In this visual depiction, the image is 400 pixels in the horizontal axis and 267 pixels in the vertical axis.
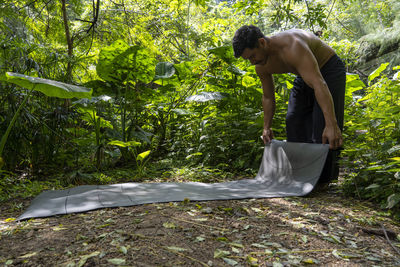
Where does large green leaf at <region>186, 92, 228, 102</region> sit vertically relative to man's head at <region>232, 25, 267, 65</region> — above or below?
below

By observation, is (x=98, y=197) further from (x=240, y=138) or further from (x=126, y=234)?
(x=240, y=138)

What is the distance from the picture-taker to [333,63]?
228 centimetres

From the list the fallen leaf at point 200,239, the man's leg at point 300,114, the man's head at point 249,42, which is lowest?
the fallen leaf at point 200,239

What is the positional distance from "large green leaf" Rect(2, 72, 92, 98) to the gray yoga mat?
0.77 meters

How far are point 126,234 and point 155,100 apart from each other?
113 inches

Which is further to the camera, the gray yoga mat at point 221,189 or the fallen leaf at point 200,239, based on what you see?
the gray yoga mat at point 221,189

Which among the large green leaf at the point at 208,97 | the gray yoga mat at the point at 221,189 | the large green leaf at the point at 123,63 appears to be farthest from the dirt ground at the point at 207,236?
the large green leaf at the point at 123,63

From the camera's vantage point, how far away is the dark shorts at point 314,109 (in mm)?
2217

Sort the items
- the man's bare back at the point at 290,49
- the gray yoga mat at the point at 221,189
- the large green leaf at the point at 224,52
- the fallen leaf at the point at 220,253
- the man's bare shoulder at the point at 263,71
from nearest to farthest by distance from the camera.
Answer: the fallen leaf at the point at 220,253
the gray yoga mat at the point at 221,189
the man's bare back at the point at 290,49
the man's bare shoulder at the point at 263,71
the large green leaf at the point at 224,52

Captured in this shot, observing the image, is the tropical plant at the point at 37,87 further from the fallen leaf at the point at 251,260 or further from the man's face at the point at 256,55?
the fallen leaf at the point at 251,260

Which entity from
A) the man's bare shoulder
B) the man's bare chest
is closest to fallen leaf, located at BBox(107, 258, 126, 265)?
the man's bare chest

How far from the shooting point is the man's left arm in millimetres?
1935

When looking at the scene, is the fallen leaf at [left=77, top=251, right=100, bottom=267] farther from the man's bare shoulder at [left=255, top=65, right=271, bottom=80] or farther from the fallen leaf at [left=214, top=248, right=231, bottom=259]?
the man's bare shoulder at [left=255, top=65, right=271, bottom=80]

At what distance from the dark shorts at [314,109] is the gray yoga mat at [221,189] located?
0.53 feet
